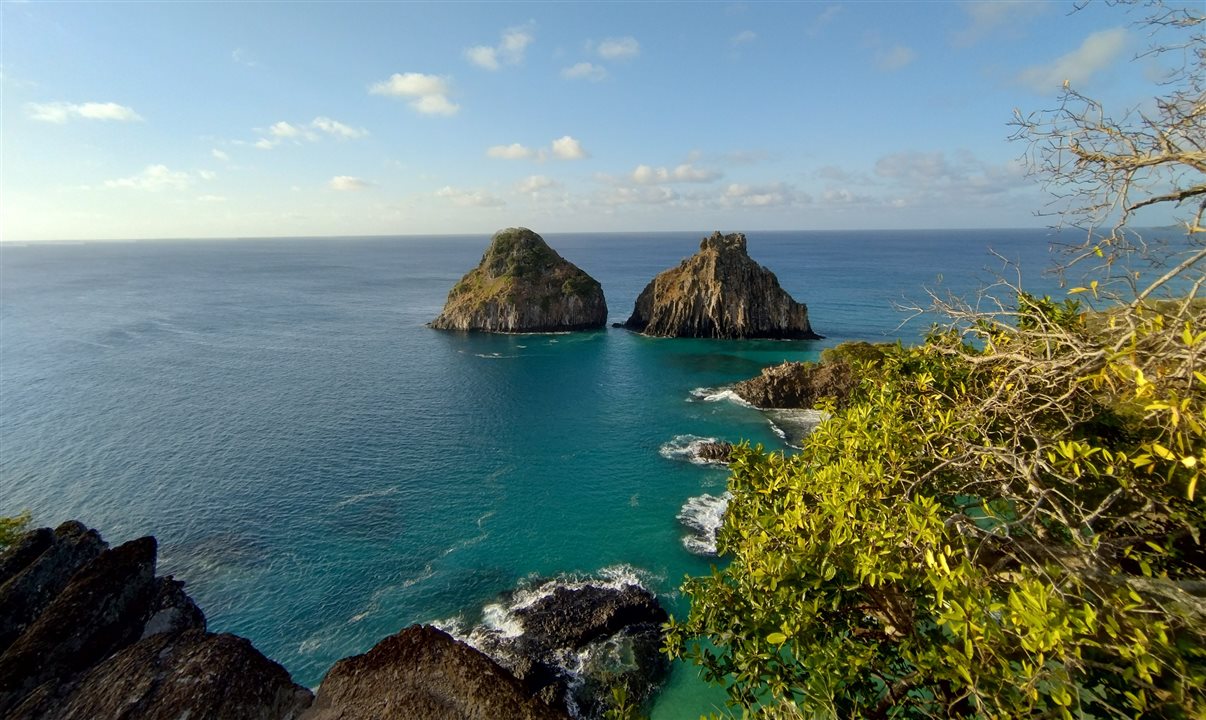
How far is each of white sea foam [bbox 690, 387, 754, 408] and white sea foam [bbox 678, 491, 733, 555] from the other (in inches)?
844

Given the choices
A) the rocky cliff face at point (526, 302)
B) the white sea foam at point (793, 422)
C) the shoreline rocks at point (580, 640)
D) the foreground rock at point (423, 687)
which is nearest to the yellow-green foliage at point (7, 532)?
the shoreline rocks at point (580, 640)

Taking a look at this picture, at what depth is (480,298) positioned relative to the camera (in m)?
106

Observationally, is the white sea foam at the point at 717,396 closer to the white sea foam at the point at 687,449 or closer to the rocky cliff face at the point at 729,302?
the white sea foam at the point at 687,449

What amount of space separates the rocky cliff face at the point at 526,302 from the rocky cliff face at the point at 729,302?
15418 mm

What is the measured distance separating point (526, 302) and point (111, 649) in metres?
88.1

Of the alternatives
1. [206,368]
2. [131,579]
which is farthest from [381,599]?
[206,368]

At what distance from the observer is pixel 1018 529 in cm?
771

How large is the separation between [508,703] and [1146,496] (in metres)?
13.1

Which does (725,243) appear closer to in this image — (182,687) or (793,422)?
(793,422)

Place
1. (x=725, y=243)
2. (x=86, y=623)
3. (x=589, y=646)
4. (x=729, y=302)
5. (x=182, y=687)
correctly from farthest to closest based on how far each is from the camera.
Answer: (x=725, y=243), (x=729, y=302), (x=589, y=646), (x=86, y=623), (x=182, y=687)

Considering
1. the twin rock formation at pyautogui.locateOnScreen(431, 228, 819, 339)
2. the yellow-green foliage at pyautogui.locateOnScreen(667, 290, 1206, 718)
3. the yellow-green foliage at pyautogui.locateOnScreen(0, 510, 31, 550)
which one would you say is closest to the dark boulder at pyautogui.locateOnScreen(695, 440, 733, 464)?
the yellow-green foliage at pyautogui.locateOnScreen(667, 290, 1206, 718)

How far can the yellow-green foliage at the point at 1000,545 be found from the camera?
5.90 meters

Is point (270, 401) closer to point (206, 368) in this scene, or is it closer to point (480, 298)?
point (206, 368)

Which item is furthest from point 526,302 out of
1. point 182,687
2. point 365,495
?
point 182,687
